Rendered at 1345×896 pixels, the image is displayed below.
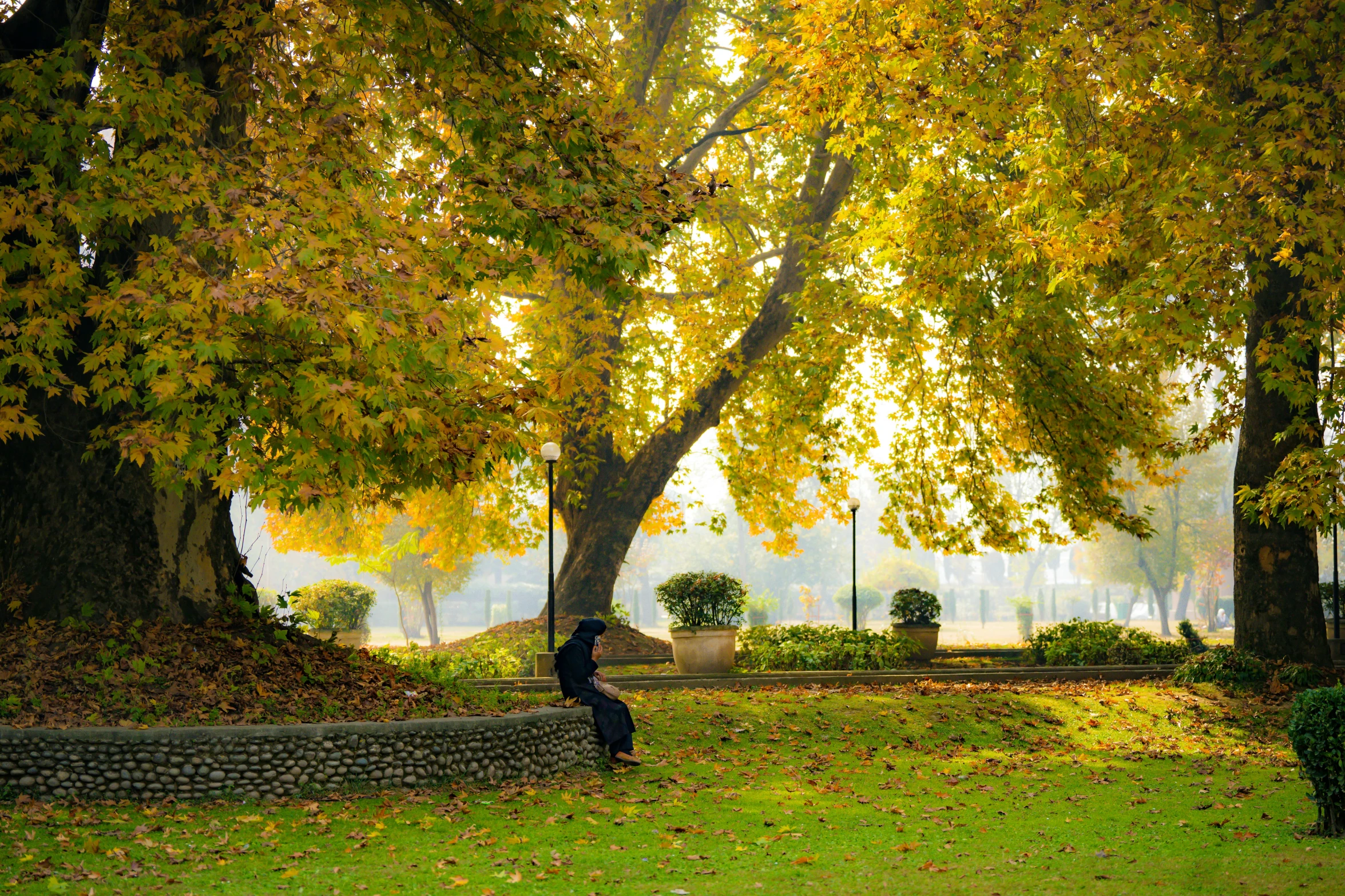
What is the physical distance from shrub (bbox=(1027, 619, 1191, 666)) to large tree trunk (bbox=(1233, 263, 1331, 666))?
4.56 meters

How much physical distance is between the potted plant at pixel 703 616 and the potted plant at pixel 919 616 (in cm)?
563

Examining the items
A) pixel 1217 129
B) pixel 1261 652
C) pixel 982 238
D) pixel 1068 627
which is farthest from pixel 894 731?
pixel 1068 627

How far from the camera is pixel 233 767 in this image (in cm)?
943

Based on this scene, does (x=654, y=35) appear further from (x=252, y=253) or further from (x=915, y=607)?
(x=252, y=253)

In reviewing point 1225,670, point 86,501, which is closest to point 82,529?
point 86,501

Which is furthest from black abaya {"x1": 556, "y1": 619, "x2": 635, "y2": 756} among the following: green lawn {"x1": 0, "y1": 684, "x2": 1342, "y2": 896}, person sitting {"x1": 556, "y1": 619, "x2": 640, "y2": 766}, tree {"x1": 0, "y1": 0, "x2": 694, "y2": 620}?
tree {"x1": 0, "y1": 0, "x2": 694, "y2": 620}

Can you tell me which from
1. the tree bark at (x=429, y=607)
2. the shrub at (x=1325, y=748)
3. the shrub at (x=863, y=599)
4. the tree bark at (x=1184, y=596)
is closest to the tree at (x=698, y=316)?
the shrub at (x=1325, y=748)

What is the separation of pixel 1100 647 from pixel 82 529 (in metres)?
17.5

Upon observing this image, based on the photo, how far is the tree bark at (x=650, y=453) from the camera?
853 inches

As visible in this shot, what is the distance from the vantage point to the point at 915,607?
22.5 m

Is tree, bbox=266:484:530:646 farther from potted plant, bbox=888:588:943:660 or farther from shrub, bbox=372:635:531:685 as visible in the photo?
potted plant, bbox=888:588:943:660

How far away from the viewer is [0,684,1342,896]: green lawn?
688 cm

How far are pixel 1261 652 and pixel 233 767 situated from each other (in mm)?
13809

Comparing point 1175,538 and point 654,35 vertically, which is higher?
point 654,35
